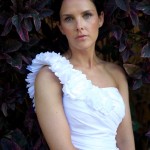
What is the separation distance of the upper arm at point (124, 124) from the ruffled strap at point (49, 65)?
1.05 ft

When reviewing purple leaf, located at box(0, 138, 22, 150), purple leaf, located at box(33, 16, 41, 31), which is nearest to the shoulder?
purple leaf, located at box(33, 16, 41, 31)

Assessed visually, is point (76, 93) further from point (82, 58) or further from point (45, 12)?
point (45, 12)

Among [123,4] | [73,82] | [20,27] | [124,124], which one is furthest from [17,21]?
[124,124]

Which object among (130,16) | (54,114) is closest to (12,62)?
(54,114)

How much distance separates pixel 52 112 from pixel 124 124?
49cm

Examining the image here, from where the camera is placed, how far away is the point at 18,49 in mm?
1987

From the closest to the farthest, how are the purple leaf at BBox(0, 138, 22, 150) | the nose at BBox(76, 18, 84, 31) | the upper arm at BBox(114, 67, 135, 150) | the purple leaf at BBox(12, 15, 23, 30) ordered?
1. the purple leaf at BBox(12, 15, 23, 30)
2. the nose at BBox(76, 18, 84, 31)
3. the purple leaf at BBox(0, 138, 22, 150)
4. the upper arm at BBox(114, 67, 135, 150)

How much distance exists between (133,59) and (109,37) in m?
0.18

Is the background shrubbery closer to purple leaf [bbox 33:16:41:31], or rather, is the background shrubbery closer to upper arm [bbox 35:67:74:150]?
purple leaf [bbox 33:16:41:31]

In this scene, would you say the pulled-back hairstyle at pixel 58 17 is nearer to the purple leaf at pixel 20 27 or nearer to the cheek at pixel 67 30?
the cheek at pixel 67 30

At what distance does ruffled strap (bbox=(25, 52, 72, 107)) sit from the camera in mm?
1956

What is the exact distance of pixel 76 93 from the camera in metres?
1.94

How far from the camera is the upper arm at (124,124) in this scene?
86.5 inches

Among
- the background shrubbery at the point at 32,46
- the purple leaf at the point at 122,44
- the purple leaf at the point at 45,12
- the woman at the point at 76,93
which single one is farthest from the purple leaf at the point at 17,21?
the purple leaf at the point at 122,44
